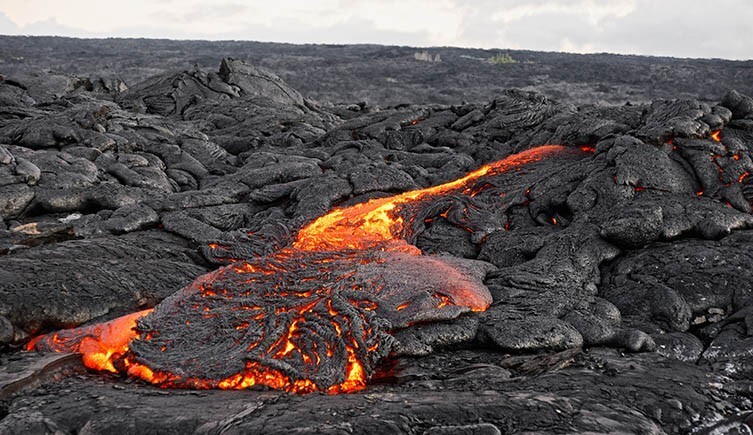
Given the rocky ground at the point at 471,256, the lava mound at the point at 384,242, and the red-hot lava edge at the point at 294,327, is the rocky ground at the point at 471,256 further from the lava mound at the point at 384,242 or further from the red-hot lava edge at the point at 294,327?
the red-hot lava edge at the point at 294,327

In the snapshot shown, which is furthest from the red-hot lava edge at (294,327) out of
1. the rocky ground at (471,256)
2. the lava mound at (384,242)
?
the rocky ground at (471,256)

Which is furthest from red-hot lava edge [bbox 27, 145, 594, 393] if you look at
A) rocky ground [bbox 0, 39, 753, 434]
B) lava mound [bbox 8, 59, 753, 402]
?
rocky ground [bbox 0, 39, 753, 434]

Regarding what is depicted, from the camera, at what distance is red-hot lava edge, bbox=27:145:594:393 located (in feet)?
19.3

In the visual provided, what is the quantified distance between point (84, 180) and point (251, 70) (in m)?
14.1

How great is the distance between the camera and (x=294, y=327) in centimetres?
663

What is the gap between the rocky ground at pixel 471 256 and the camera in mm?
4914

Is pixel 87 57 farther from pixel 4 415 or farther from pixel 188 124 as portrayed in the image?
pixel 4 415

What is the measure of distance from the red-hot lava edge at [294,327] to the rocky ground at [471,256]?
0.22m

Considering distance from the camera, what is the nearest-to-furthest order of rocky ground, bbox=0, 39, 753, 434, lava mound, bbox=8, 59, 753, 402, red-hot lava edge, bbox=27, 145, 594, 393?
1. rocky ground, bbox=0, 39, 753, 434
2. red-hot lava edge, bbox=27, 145, 594, 393
3. lava mound, bbox=8, 59, 753, 402

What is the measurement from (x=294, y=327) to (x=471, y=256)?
384 cm

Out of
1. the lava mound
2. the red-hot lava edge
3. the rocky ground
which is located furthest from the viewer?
the lava mound

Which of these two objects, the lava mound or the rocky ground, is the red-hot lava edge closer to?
the lava mound

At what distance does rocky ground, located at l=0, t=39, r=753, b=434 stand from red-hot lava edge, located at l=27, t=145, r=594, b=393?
0.73 feet

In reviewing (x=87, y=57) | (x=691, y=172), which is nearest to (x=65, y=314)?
(x=691, y=172)
